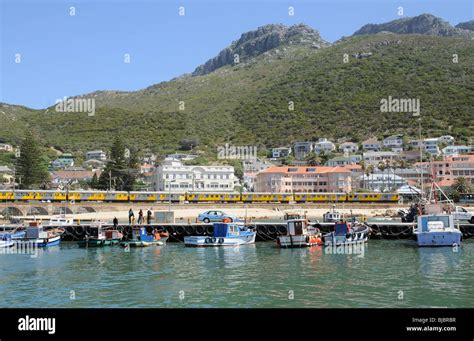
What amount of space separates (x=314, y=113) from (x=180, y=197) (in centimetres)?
9957

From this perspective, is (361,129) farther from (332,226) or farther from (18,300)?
(18,300)

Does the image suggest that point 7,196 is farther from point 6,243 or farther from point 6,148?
point 6,148

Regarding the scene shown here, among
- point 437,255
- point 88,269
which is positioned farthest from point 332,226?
point 88,269

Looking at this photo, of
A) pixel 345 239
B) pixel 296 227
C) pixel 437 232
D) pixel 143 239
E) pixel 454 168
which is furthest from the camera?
pixel 454 168

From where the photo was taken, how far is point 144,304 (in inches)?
723

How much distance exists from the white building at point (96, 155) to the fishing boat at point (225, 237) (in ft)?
→ 389

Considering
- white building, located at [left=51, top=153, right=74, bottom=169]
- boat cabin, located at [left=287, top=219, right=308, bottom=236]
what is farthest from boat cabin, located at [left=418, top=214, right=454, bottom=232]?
white building, located at [left=51, top=153, right=74, bottom=169]

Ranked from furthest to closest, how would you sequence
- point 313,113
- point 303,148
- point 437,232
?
point 313,113 < point 303,148 < point 437,232

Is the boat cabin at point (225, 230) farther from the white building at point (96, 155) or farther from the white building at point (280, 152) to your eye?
the white building at point (96, 155)

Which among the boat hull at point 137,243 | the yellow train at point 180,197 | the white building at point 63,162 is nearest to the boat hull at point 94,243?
the boat hull at point 137,243

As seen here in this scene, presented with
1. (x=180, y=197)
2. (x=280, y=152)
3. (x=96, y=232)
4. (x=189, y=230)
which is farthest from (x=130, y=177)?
(x=280, y=152)

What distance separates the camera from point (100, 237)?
42.2m
